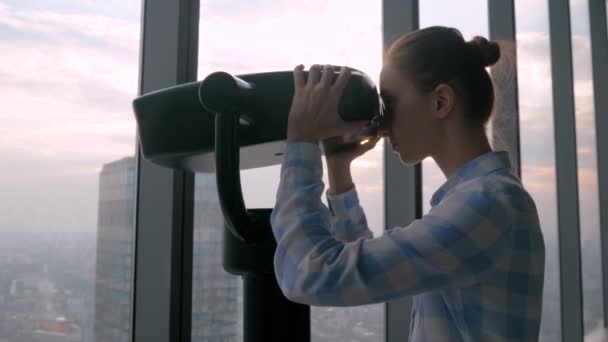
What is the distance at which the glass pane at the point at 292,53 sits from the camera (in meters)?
1.25

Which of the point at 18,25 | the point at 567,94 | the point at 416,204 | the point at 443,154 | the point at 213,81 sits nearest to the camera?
the point at 213,81

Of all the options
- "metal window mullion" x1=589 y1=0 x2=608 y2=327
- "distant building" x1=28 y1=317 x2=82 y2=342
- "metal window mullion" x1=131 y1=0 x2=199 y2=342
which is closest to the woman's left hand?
"metal window mullion" x1=131 y1=0 x2=199 y2=342

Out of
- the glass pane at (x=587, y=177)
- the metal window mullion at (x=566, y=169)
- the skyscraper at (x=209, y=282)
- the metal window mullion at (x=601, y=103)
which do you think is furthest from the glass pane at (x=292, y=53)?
the metal window mullion at (x=601, y=103)

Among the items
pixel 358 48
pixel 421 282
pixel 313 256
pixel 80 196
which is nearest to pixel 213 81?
pixel 313 256

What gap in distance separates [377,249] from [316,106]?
201 millimetres

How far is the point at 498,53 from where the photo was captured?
95 centimetres

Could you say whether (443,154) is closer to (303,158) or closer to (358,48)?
(303,158)

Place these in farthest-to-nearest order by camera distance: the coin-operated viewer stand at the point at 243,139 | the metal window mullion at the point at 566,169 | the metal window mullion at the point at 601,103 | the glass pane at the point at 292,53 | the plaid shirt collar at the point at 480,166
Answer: the metal window mullion at the point at 601,103, the metal window mullion at the point at 566,169, the glass pane at the point at 292,53, the plaid shirt collar at the point at 480,166, the coin-operated viewer stand at the point at 243,139

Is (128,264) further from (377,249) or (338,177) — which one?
(377,249)

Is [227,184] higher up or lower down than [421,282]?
higher up

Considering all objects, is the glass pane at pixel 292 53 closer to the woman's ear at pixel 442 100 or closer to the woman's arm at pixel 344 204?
the woman's arm at pixel 344 204

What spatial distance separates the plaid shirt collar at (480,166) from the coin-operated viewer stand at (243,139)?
0.54ft

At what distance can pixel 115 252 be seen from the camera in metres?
1.12

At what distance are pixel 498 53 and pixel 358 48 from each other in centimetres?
86
